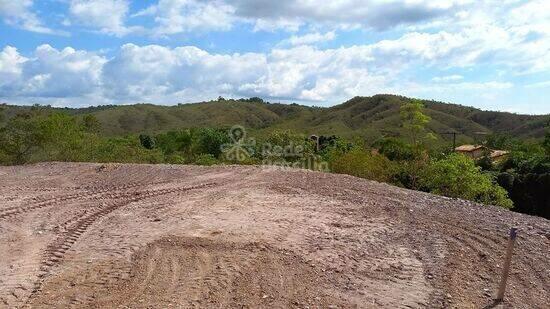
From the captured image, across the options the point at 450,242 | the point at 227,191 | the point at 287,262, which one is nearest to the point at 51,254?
the point at 287,262

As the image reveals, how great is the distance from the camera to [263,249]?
6.72 metres

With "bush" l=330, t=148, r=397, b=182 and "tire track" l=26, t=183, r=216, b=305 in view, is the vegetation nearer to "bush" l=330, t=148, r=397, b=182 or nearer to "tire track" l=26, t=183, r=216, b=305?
"bush" l=330, t=148, r=397, b=182

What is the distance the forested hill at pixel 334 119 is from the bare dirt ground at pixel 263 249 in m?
62.2

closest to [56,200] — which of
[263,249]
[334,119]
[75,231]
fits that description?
[75,231]

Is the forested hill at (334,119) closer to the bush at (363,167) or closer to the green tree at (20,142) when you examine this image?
the bush at (363,167)

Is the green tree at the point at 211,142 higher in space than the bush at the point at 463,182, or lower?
higher

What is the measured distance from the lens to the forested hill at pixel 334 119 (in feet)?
266

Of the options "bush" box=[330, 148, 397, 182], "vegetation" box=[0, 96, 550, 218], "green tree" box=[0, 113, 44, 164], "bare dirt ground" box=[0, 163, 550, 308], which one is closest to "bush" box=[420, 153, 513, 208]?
"vegetation" box=[0, 96, 550, 218]

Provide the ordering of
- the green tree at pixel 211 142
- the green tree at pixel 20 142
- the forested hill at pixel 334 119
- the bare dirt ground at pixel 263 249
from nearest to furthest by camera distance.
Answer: the bare dirt ground at pixel 263 249, the green tree at pixel 20 142, the green tree at pixel 211 142, the forested hill at pixel 334 119

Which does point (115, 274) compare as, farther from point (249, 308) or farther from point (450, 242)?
point (450, 242)

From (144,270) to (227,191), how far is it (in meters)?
5.02

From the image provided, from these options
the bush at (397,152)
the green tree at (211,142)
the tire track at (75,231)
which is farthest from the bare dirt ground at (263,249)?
the green tree at (211,142)

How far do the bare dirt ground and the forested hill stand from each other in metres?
62.2

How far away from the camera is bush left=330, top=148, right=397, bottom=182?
20.2 metres
